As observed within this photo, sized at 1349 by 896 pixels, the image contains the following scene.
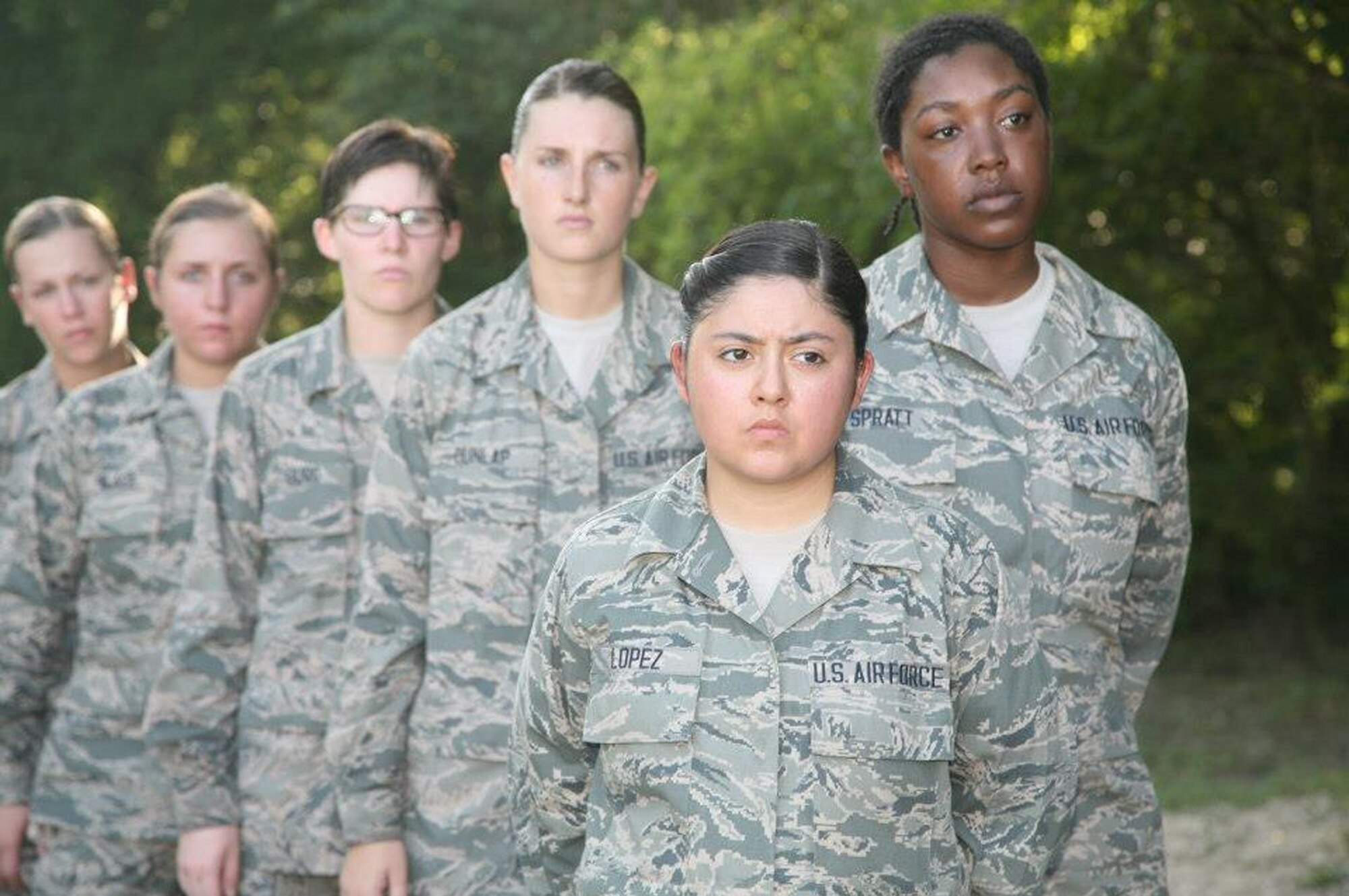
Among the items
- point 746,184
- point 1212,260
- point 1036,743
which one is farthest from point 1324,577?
point 1036,743

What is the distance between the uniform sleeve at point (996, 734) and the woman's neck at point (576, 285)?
1547 millimetres

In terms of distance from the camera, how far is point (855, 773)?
3.33m

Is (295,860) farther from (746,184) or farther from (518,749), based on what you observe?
(746,184)

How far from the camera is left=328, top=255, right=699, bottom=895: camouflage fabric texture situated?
4500mm

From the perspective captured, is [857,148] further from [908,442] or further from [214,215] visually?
[908,442]

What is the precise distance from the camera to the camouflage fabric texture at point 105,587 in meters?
5.89

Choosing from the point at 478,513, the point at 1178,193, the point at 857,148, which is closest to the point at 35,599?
the point at 478,513

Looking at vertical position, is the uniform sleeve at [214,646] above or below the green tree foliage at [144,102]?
below

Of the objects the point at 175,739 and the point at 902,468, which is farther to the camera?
the point at 175,739

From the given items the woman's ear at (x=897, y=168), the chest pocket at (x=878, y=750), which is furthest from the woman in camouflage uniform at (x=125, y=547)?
the chest pocket at (x=878, y=750)

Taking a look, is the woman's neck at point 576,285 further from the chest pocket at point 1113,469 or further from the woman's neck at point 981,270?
the chest pocket at point 1113,469

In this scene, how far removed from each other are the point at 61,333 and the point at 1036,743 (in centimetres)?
428

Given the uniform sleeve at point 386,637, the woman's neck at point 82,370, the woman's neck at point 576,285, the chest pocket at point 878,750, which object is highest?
the woman's neck at point 82,370

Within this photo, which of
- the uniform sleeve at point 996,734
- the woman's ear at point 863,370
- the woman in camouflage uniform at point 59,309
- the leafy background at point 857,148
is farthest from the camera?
the leafy background at point 857,148
